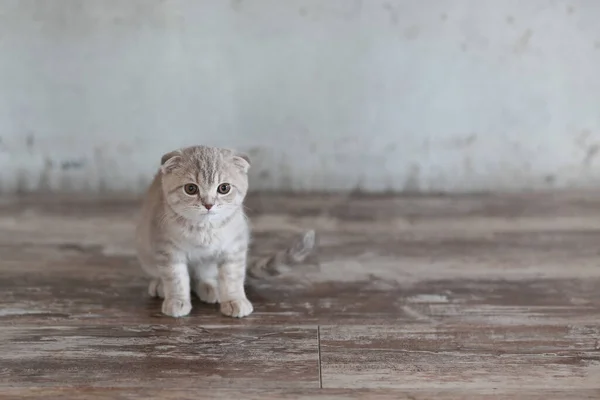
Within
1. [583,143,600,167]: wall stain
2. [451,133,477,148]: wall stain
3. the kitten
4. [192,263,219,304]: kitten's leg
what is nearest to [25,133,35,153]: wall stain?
the kitten

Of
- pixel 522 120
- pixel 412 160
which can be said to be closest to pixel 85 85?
pixel 412 160

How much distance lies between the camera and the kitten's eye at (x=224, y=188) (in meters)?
1.58

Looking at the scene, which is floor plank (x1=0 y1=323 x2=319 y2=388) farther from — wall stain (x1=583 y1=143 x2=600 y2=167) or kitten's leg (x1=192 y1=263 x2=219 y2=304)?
wall stain (x1=583 y1=143 x2=600 y2=167)

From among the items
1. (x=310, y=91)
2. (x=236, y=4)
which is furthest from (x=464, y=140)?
(x=236, y=4)

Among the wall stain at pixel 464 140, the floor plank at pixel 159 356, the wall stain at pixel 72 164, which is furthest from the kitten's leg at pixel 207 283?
the wall stain at pixel 464 140

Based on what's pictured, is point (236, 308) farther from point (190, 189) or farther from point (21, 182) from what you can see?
point (21, 182)

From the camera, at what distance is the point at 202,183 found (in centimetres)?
155

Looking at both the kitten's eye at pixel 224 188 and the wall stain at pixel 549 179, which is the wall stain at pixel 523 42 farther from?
the kitten's eye at pixel 224 188

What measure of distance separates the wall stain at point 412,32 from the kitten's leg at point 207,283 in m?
1.02

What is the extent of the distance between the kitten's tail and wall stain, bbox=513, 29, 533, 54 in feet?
3.30

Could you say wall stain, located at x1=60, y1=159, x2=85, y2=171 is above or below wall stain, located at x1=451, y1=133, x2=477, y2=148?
below

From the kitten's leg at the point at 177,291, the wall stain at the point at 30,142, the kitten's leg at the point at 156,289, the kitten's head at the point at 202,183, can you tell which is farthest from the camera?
the wall stain at the point at 30,142

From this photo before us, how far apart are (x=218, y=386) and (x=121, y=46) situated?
1240mm

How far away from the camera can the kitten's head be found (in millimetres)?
1559
